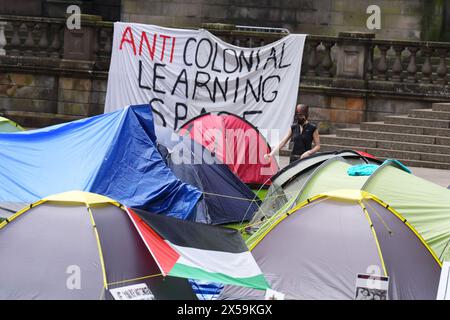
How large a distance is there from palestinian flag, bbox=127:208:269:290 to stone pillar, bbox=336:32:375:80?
14983 mm

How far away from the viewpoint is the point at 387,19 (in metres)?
31.9

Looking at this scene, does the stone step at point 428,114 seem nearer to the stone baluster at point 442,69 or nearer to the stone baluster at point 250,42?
the stone baluster at point 442,69

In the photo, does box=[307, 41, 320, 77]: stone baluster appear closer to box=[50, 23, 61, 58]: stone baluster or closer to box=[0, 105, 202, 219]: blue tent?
box=[50, 23, 61, 58]: stone baluster

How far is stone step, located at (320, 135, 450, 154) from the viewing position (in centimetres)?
2366

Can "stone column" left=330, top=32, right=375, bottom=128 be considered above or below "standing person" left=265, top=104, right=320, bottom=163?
above

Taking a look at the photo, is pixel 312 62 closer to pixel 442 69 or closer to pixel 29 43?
pixel 442 69

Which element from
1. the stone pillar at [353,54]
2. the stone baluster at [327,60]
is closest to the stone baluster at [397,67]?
the stone pillar at [353,54]

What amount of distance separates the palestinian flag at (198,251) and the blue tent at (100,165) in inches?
174

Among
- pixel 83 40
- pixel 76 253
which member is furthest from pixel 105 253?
pixel 83 40

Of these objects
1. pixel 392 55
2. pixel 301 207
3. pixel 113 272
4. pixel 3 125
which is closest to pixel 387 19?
pixel 392 55

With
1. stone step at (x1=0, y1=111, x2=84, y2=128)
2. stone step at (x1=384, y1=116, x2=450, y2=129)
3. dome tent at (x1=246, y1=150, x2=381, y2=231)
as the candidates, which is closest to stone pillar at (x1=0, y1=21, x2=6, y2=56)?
stone step at (x1=0, y1=111, x2=84, y2=128)

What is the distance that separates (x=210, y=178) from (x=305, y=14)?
15892mm
